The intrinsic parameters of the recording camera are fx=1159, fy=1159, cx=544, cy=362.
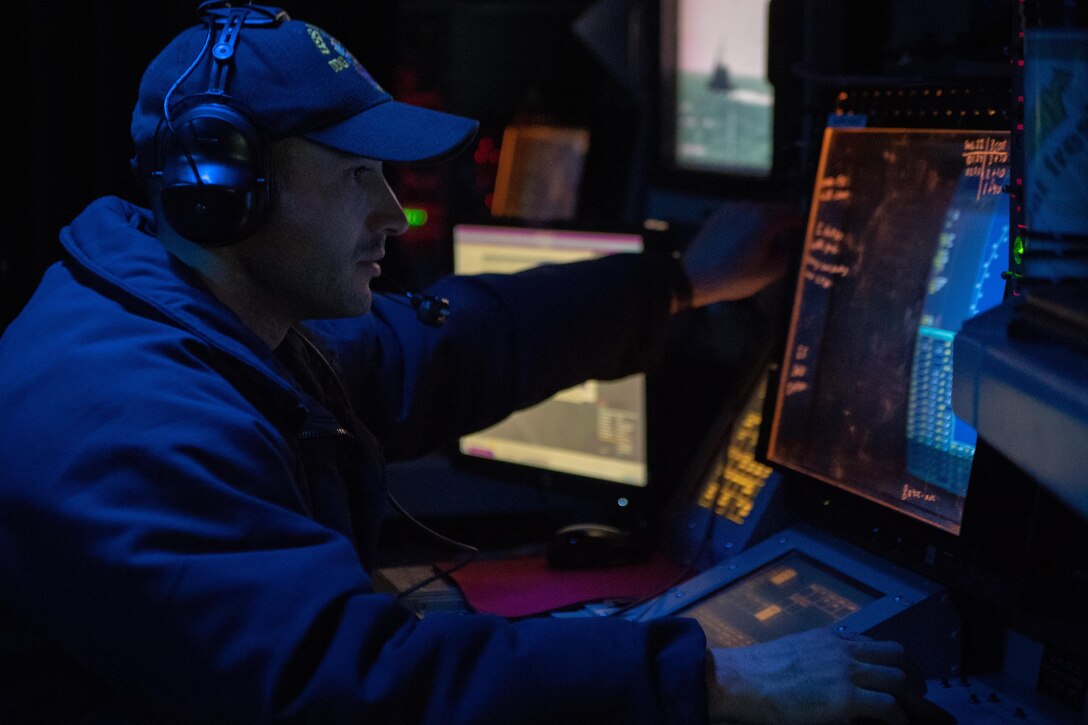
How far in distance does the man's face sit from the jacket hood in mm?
74

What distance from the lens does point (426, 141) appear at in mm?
1166

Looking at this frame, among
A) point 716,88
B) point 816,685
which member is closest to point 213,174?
point 816,685

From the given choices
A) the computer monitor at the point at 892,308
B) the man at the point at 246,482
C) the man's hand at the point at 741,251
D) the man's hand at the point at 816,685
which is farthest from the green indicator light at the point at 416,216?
the man's hand at the point at 816,685

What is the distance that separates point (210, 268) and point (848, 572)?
0.74 meters

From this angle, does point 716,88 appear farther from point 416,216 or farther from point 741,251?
point 416,216

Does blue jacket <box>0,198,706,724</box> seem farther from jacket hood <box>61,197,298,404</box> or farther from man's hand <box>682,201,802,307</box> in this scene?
man's hand <box>682,201,802,307</box>

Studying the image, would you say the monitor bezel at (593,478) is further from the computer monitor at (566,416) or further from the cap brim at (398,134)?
the cap brim at (398,134)

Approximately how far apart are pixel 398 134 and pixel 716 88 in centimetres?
99

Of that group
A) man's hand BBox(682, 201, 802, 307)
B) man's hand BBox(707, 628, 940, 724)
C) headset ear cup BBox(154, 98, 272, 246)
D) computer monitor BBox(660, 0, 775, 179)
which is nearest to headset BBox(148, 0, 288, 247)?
headset ear cup BBox(154, 98, 272, 246)

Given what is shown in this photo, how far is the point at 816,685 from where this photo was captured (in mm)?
957

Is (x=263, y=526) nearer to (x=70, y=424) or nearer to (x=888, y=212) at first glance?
(x=70, y=424)

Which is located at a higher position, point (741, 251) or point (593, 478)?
point (741, 251)

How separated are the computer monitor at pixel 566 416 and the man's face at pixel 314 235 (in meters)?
0.56

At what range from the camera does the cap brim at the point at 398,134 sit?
113cm
